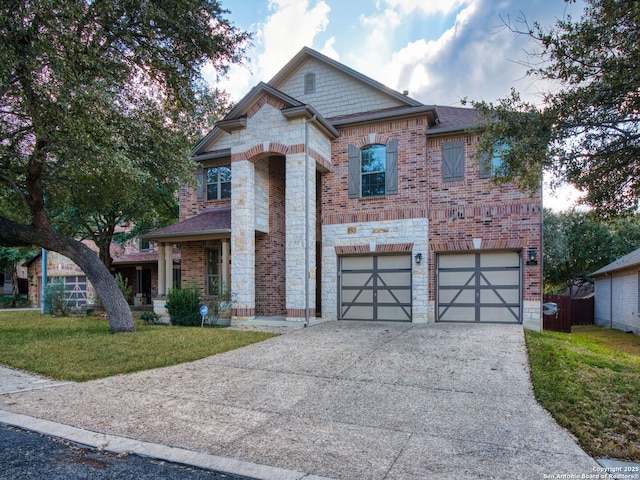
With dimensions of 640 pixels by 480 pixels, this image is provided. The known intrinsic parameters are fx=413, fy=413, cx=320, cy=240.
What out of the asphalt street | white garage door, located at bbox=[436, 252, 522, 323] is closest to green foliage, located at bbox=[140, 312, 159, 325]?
white garage door, located at bbox=[436, 252, 522, 323]

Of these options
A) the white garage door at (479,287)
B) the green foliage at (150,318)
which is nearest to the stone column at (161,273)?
the green foliage at (150,318)

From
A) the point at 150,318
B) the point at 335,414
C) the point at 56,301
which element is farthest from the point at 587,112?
the point at 56,301

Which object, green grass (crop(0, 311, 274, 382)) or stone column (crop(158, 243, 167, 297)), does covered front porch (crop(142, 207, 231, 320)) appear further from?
green grass (crop(0, 311, 274, 382))

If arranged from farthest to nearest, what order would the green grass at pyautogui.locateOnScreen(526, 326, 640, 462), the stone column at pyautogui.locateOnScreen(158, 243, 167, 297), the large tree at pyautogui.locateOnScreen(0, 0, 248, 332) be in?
1. the stone column at pyautogui.locateOnScreen(158, 243, 167, 297)
2. the large tree at pyautogui.locateOnScreen(0, 0, 248, 332)
3. the green grass at pyautogui.locateOnScreen(526, 326, 640, 462)

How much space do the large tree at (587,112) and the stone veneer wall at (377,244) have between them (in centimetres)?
506

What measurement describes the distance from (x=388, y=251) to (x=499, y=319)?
387 cm

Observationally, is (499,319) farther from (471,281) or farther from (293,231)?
(293,231)

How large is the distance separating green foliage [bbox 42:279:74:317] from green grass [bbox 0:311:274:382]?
664 centimetres

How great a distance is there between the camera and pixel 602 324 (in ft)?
70.7

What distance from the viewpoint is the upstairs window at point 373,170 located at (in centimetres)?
1327

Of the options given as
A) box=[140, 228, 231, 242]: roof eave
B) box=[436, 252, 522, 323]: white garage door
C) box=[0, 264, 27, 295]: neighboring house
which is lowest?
box=[0, 264, 27, 295]: neighboring house

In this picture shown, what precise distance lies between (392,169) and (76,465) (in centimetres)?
1140

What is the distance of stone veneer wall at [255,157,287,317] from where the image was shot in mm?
14641

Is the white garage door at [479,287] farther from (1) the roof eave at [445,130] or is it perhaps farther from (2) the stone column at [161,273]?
(2) the stone column at [161,273]
